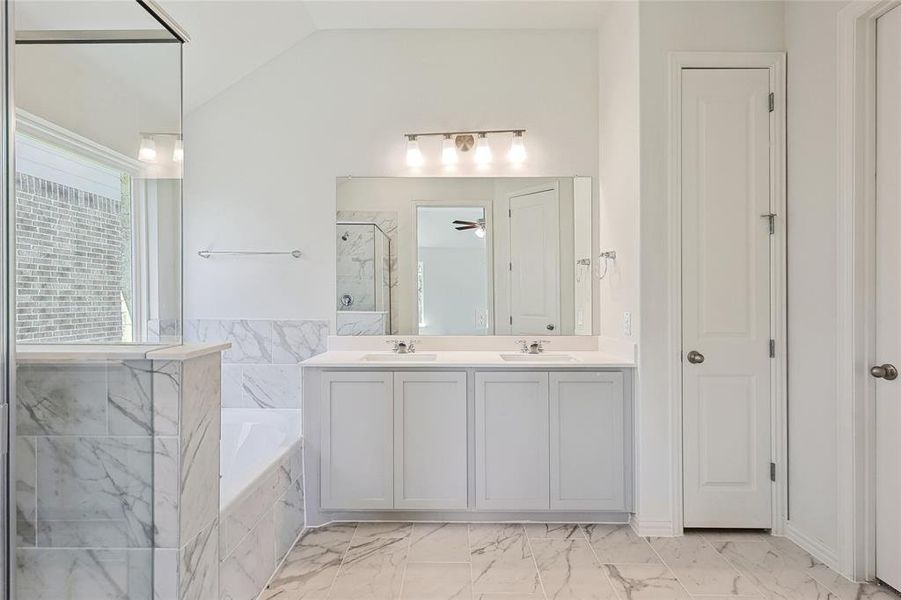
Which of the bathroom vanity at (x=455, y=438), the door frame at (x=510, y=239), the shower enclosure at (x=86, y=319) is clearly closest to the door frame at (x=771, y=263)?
the bathroom vanity at (x=455, y=438)

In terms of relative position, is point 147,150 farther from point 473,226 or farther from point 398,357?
point 473,226

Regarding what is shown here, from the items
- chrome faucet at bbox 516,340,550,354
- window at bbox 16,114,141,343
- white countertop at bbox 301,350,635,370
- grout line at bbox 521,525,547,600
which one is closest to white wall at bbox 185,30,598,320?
white countertop at bbox 301,350,635,370

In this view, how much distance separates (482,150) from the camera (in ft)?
10.7

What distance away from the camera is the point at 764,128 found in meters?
2.59

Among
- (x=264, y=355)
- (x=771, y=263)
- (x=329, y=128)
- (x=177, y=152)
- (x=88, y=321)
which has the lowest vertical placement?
(x=264, y=355)

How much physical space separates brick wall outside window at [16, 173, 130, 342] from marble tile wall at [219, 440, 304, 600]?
790 mm

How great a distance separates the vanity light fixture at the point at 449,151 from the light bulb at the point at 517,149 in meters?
0.34

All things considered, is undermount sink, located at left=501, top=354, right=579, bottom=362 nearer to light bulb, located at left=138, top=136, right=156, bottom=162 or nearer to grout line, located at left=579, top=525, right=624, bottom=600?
grout line, located at left=579, top=525, right=624, bottom=600

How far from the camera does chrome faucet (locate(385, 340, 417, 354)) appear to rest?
320 cm

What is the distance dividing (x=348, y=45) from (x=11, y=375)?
8.80 feet

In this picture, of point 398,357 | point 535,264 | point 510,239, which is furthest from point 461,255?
point 398,357

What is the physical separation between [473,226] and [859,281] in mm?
1899

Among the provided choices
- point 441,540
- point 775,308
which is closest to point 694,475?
point 775,308

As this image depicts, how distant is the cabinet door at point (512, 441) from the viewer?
273 cm
